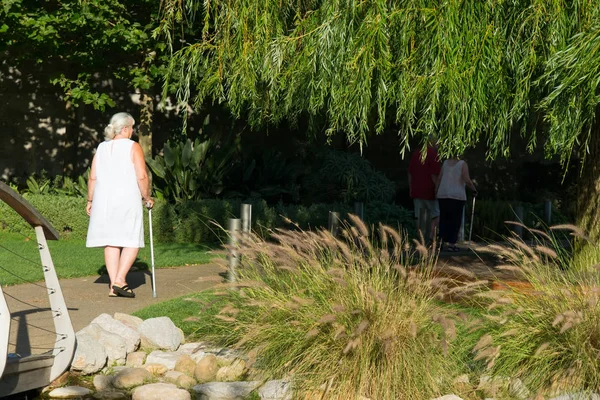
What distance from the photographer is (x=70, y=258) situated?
43.0 ft

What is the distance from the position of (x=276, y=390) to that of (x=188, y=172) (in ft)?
34.5

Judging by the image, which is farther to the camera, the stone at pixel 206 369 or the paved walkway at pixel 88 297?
the paved walkway at pixel 88 297

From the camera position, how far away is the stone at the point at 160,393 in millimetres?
6430

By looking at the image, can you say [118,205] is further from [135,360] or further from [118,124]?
[135,360]

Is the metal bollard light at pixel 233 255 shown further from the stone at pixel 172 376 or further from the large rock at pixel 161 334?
the stone at pixel 172 376

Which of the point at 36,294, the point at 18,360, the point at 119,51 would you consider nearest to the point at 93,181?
the point at 36,294

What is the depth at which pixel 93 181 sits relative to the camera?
10.2m

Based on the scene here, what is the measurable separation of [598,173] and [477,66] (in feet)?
8.19

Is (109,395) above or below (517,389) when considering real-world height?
below

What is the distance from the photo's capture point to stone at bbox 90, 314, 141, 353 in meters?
7.60

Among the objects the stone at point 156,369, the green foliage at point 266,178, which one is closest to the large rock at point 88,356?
the stone at point 156,369

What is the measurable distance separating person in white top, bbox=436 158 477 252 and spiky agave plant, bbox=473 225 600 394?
25.6 ft

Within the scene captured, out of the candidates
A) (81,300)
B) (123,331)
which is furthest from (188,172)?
(123,331)

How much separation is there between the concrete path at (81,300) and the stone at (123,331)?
0.46 m
